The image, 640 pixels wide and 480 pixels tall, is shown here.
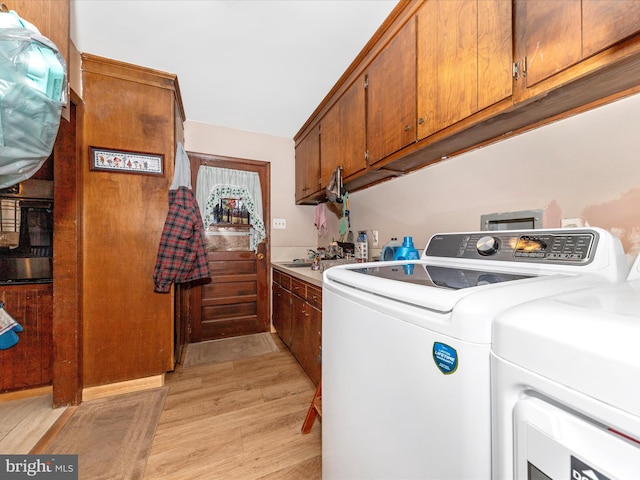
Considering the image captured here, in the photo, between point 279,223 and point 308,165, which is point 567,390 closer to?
point 308,165

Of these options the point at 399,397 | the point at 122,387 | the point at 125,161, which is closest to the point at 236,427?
the point at 122,387

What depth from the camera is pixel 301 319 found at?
6.79ft

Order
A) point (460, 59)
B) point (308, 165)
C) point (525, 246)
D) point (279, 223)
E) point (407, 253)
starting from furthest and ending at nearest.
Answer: point (279, 223)
point (308, 165)
point (407, 253)
point (460, 59)
point (525, 246)

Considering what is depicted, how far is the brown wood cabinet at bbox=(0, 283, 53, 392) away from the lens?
1755 mm

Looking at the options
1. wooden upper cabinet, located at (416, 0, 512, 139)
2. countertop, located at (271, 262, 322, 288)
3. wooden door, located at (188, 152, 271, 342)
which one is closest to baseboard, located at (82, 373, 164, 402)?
wooden door, located at (188, 152, 271, 342)

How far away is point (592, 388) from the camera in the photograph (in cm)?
31

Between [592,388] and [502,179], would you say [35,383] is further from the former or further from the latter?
[502,179]

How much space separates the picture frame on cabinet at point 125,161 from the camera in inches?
71.9

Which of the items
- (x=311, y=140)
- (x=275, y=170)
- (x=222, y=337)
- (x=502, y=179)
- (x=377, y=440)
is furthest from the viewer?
(x=275, y=170)

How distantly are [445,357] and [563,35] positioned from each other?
1099 millimetres

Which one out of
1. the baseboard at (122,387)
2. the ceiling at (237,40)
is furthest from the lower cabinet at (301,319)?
the ceiling at (237,40)

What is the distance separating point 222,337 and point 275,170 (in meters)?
2.11

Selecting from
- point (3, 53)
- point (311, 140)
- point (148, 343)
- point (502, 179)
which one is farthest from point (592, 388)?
point (311, 140)

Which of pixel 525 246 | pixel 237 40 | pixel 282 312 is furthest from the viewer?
pixel 282 312
